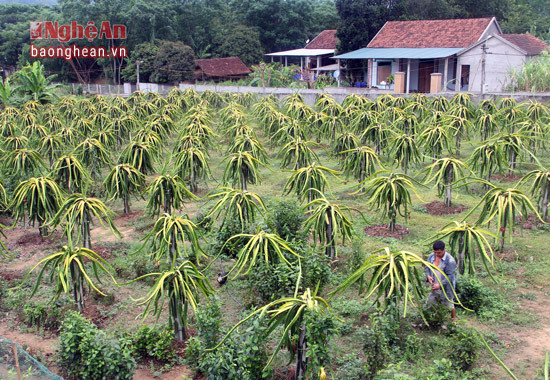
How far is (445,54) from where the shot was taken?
26.8 m

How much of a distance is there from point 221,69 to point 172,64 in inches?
149

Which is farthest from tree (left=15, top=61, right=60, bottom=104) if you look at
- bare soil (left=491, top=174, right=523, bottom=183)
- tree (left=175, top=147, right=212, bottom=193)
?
bare soil (left=491, top=174, right=523, bottom=183)

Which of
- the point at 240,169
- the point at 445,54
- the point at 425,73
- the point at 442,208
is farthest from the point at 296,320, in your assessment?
the point at 425,73

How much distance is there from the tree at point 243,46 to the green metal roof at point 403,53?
12642 mm

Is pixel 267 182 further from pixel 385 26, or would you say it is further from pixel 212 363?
pixel 385 26

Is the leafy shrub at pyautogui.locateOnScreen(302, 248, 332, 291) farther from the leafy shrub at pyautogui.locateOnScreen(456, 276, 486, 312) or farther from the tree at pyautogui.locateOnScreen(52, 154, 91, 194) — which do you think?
the tree at pyautogui.locateOnScreen(52, 154, 91, 194)

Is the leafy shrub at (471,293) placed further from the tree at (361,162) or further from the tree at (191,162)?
the tree at (191,162)

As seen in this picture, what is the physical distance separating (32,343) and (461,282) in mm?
5531

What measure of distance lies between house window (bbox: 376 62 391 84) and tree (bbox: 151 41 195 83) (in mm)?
14325

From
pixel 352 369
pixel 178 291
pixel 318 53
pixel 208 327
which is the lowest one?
pixel 352 369

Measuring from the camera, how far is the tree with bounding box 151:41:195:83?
37938 mm

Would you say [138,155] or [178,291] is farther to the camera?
[138,155]

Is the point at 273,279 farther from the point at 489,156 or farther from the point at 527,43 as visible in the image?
the point at 527,43

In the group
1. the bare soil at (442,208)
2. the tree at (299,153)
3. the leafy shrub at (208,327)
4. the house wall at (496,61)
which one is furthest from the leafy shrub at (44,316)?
the house wall at (496,61)
